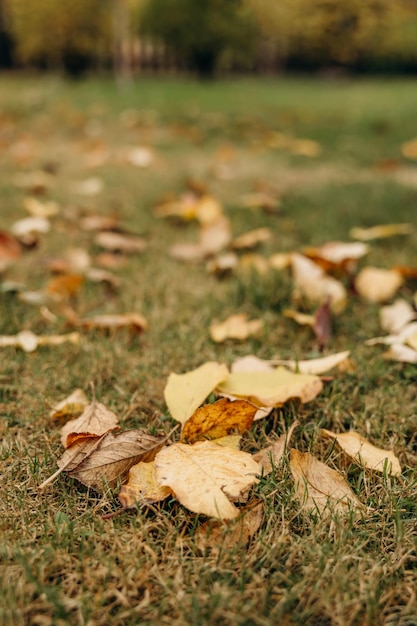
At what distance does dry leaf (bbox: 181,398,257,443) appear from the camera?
0.97m

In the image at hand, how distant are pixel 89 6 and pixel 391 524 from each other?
44.6 ft

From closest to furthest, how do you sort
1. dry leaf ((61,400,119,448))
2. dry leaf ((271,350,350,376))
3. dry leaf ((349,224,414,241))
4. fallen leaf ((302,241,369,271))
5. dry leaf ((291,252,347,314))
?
1. dry leaf ((61,400,119,448))
2. dry leaf ((271,350,350,376))
3. dry leaf ((291,252,347,314))
4. fallen leaf ((302,241,369,271))
5. dry leaf ((349,224,414,241))

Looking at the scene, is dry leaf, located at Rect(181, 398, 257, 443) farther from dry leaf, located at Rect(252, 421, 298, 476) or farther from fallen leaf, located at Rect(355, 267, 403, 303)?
fallen leaf, located at Rect(355, 267, 403, 303)

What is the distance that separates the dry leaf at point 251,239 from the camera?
2.07 meters

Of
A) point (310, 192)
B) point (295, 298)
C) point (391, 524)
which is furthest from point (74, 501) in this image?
point (310, 192)

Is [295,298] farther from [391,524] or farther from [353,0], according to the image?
[353,0]

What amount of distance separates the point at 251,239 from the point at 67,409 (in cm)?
116

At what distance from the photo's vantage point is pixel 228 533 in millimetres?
813

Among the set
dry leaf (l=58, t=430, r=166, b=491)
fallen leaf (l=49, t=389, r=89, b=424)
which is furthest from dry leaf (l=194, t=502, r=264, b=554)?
fallen leaf (l=49, t=389, r=89, b=424)

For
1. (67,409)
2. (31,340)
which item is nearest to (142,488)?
(67,409)

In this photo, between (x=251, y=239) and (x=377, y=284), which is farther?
(x=251, y=239)

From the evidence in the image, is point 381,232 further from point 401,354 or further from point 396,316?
point 401,354

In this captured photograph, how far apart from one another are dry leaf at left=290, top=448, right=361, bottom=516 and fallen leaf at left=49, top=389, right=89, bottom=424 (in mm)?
424

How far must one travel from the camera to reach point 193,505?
2.65 feet
